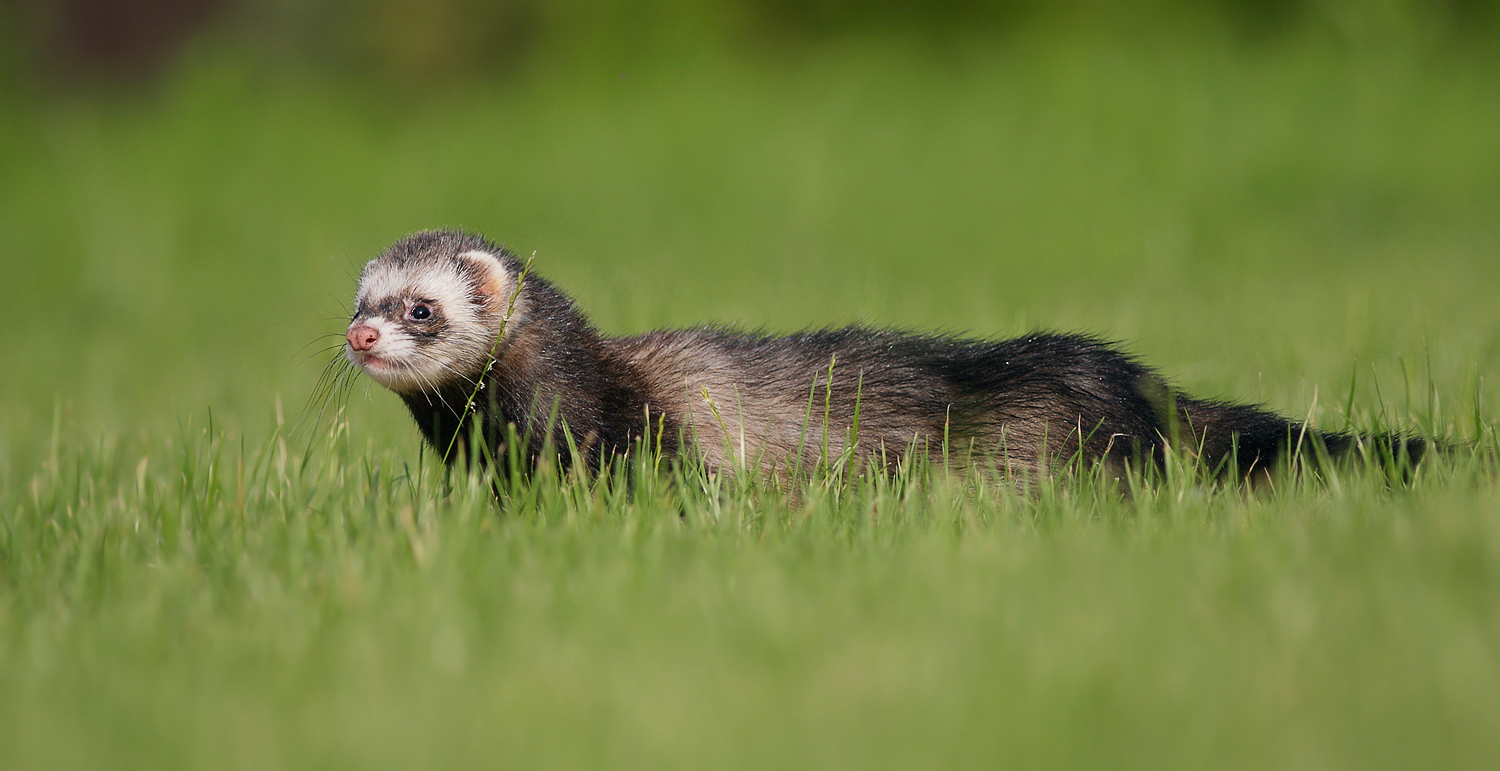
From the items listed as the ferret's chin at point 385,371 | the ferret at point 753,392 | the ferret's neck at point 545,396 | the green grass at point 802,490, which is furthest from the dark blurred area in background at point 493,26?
the ferret's chin at point 385,371

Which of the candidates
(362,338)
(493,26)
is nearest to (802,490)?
(362,338)

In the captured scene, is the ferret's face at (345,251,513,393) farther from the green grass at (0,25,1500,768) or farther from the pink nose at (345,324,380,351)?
the green grass at (0,25,1500,768)

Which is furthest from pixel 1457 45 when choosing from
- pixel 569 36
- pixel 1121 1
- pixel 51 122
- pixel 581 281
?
pixel 51 122

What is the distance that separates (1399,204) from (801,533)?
786 centimetres

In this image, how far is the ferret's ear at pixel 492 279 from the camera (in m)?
4.07

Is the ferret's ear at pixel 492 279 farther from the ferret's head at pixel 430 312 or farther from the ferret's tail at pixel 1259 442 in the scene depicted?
the ferret's tail at pixel 1259 442

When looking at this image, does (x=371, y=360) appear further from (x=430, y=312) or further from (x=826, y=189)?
(x=826, y=189)

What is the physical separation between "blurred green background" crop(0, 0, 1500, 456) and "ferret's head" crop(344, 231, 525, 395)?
1254mm

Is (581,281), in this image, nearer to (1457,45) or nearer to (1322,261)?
(1322,261)

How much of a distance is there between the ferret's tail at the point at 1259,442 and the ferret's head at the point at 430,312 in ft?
6.85

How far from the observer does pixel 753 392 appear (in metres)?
3.97

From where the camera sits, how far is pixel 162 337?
8.62 metres

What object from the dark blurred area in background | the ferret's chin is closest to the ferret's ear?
the ferret's chin

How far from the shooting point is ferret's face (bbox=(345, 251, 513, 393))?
3869 millimetres
